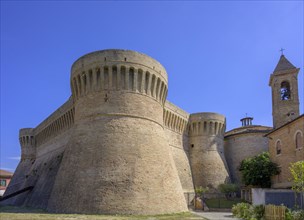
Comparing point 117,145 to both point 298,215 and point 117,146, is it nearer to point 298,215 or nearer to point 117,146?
point 117,146

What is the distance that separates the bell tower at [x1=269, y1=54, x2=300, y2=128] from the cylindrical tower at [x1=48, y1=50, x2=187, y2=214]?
2018 centimetres

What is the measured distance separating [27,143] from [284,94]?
3680cm

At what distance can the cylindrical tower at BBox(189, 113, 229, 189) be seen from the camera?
4175cm

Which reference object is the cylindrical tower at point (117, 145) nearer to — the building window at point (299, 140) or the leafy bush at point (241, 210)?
the leafy bush at point (241, 210)

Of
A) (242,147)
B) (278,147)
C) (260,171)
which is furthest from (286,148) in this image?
(242,147)

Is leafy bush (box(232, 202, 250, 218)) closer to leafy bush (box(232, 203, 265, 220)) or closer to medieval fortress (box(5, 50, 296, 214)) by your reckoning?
leafy bush (box(232, 203, 265, 220))

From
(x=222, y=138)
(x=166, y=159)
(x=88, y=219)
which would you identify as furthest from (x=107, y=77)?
(x=222, y=138)

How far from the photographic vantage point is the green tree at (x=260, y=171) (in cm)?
3200

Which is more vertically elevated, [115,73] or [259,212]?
[115,73]

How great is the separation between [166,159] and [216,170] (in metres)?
18.4

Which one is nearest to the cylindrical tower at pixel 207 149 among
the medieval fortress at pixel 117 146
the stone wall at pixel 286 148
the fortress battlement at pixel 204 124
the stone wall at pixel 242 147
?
the fortress battlement at pixel 204 124

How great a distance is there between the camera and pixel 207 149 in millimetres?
42969

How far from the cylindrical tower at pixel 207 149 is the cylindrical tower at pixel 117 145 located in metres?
16.9

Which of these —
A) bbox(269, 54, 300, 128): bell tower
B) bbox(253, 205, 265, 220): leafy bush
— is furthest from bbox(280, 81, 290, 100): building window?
bbox(253, 205, 265, 220): leafy bush
